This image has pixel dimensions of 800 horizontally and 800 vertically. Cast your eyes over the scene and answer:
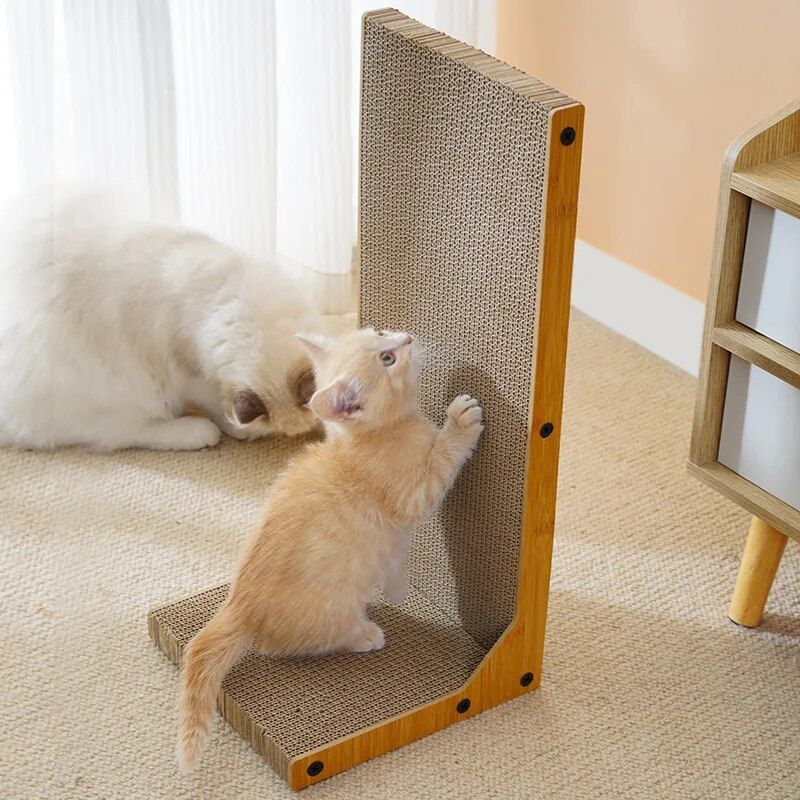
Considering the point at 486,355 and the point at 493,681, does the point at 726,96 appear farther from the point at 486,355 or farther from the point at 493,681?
the point at 493,681

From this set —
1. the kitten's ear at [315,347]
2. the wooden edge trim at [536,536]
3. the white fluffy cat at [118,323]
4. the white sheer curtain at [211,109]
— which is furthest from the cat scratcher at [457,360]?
the white sheer curtain at [211,109]

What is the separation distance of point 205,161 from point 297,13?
32 cm

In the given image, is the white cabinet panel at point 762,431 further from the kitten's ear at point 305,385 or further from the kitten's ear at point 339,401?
the kitten's ear at point 305,385

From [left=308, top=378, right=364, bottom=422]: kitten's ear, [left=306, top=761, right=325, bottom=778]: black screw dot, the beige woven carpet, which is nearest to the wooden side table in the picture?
the beige woven carpet

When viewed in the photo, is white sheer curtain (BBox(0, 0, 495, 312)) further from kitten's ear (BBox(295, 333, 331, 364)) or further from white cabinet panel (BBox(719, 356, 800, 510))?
white cabinet panel (BBox(719, 356, 800, 510))

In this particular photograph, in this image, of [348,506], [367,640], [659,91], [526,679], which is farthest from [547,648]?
[659,91]

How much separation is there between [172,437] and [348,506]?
0.70 m

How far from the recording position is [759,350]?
1334mm

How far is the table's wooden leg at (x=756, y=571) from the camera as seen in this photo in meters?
1.53

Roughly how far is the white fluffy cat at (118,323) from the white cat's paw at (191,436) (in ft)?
0.12

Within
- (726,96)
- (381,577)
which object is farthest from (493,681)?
(726,96)

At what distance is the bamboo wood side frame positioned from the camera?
52.0 inches

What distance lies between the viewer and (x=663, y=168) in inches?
85.3

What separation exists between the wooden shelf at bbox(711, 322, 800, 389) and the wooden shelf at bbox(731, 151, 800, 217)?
0.16m
